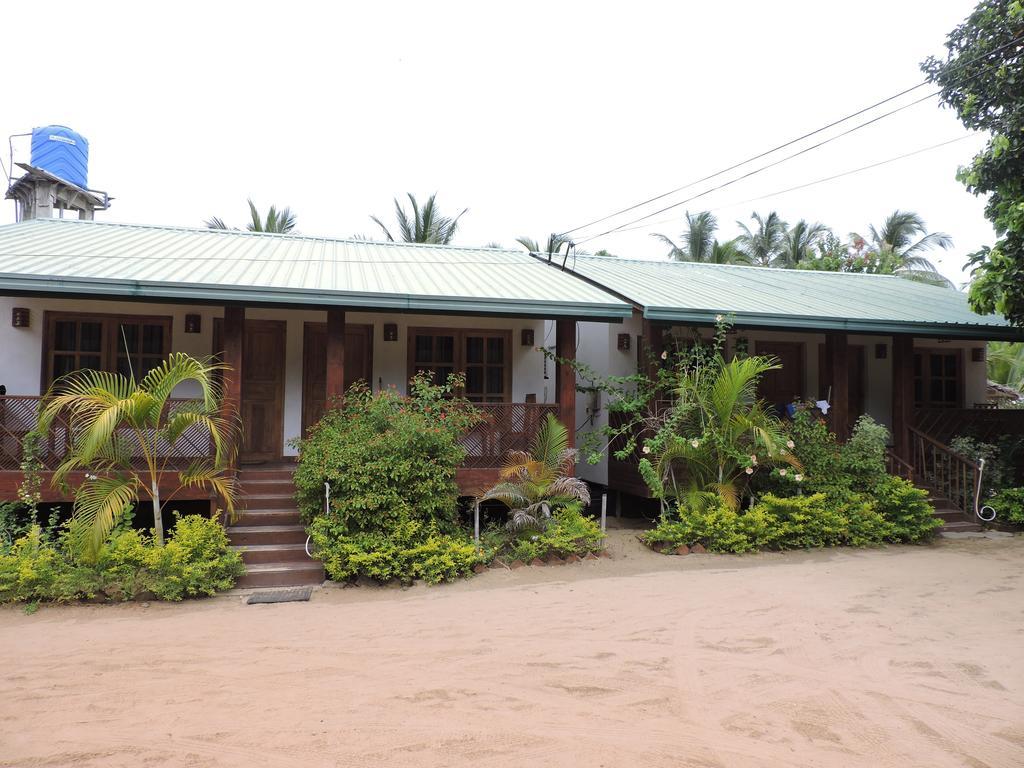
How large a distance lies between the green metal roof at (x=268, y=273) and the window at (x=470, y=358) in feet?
3.20

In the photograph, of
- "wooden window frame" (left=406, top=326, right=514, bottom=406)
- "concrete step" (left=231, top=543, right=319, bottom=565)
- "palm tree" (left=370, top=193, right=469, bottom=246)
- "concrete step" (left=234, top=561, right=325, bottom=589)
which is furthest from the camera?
"palm tree" (left=370, top=193, right=469, bottom=246)

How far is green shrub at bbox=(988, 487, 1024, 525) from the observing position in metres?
10.5

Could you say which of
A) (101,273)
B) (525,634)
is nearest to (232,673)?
(525,634)

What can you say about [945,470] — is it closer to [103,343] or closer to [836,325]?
[836,325]

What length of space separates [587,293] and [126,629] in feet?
22.6

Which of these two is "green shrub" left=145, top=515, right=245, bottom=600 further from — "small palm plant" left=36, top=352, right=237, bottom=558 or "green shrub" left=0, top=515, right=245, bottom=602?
"small palm plant" left=36, top=352, right=237, bottom=558

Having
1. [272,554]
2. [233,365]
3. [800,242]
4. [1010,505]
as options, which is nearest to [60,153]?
[233,365]

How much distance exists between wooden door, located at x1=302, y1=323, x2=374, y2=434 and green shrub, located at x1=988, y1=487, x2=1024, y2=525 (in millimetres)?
9733

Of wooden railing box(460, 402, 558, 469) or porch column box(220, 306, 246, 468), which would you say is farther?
wooden railing box(460, 402, 558, 469)

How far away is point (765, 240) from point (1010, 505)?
23.9m

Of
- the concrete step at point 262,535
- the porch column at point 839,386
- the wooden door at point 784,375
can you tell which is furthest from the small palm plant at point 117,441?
the wooden door at point 784,375

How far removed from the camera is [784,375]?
12953 millimetres

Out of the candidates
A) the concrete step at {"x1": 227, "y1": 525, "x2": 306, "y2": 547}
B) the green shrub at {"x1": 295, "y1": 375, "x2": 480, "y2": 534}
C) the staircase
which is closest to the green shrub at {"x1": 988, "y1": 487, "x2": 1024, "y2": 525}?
the green shrub at {"x1": 295, "y1": 375, "x2": 480, "y2": 534}

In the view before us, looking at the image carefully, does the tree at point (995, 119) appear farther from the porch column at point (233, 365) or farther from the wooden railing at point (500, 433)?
the porch column at point (233, 365)
